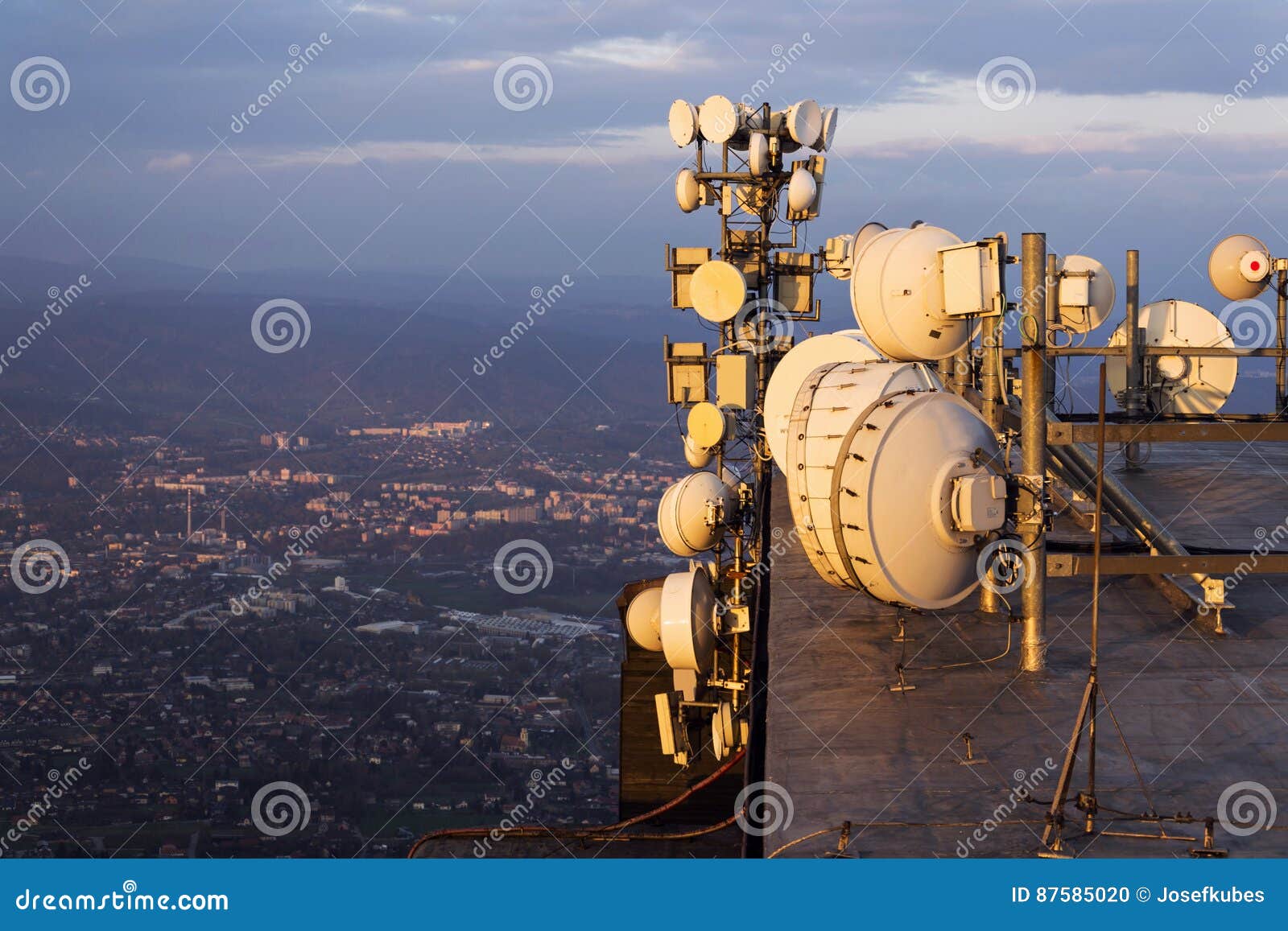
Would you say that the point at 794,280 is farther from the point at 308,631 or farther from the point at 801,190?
the point at 308,631

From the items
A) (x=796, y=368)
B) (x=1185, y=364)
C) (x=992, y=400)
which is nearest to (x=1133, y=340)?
(x=1185, y=364)

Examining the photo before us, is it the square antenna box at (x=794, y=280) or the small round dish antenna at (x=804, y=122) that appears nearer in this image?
the small round dish antenna at (x=804, y=122)

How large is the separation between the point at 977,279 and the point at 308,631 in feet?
170

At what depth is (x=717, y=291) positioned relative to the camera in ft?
85.4

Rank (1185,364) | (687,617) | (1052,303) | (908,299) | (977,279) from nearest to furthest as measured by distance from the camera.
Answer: (977,279)
(908,299)
(1052,303)
(687,617)
(1185,364)

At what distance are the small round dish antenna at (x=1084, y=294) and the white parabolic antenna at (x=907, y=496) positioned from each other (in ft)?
10.4

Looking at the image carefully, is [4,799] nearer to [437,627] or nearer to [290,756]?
[290,756]

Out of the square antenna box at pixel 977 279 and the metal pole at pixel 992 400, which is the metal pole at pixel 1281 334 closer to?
the metal pole at pixel 992 400

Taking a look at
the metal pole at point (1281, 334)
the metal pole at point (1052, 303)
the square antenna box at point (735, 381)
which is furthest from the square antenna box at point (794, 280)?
the metal pole at point (1052, 303)

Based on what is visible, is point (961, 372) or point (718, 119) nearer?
point (961, 372)

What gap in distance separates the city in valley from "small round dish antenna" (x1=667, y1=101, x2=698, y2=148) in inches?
353

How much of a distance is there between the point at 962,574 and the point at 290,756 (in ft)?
126

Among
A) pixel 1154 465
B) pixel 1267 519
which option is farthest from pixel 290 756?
pixel 1267 519

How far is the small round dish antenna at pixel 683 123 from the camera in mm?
28438
